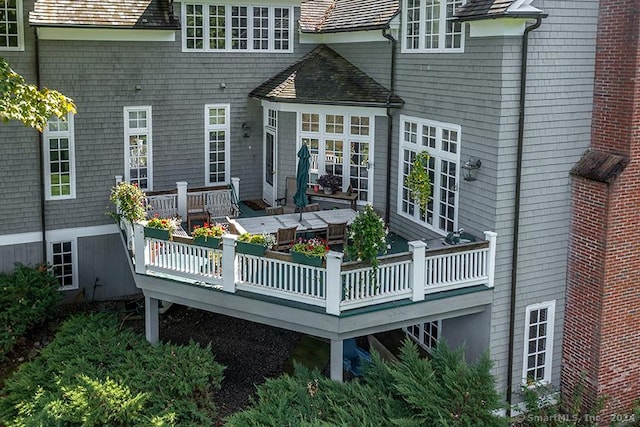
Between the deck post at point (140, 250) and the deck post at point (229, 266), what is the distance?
182 cm

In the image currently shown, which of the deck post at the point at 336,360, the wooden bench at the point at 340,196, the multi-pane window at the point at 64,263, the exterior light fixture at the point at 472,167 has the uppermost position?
the exterior light fixture at the point at 472,167

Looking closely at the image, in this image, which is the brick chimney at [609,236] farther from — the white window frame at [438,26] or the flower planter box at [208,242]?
the flower planter box at [208,242]

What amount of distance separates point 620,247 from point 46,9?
1317cm

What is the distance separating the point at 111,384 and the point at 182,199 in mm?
5572

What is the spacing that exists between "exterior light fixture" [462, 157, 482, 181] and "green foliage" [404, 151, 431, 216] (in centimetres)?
131

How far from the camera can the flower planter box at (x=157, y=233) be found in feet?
43.5

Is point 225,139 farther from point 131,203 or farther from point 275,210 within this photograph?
point 131,203

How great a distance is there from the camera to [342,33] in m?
17.6

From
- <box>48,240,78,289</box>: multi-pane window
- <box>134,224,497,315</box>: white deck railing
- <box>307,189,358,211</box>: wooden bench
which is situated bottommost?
<box>48,240,78,289</box>: multi-pane window

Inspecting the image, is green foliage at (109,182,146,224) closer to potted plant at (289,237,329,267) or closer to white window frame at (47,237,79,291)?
white window frame at (47,237,79,291)

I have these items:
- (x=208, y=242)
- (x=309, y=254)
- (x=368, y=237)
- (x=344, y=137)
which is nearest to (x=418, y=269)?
(x=368, y=237)

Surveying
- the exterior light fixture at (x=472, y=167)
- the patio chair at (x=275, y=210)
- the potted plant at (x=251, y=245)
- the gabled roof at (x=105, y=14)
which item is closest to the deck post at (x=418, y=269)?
the exterior light fixture at (x=472, y=167)

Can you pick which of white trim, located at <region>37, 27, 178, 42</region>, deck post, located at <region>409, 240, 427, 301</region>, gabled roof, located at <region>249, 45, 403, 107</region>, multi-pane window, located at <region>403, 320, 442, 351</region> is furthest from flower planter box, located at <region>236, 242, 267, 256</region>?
white trim, located at <region>37, 27, 178, 42</region>

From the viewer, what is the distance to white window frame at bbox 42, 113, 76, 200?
16500 mm
